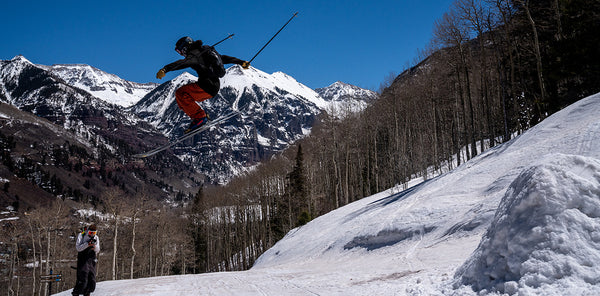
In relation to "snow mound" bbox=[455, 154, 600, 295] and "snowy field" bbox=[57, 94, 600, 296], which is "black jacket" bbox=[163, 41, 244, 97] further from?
"snow mound" bbox=[455, 154, 600, 295]

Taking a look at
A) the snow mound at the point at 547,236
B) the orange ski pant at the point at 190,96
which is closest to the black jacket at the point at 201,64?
the orange ski pant at the point at 190,96

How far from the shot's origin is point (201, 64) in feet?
23.8

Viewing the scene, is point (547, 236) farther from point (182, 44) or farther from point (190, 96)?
point (190, 96)

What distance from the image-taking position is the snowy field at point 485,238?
3.68m

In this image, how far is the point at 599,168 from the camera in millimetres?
4125

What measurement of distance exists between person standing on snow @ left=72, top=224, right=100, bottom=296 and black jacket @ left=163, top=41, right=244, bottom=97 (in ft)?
14.6

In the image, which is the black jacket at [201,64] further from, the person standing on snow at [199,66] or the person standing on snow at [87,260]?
the person standing on snow at [87,260]

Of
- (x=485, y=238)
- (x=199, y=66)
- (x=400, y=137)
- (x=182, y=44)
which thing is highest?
(x=400, y=137)

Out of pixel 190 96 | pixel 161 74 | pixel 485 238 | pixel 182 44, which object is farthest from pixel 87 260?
pixel 485 238

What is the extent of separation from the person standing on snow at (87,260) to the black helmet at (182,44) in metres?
4.74

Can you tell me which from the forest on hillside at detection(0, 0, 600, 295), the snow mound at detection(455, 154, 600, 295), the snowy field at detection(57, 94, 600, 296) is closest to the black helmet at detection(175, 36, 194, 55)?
the snowy field at detection(57, 94, 600, 296)

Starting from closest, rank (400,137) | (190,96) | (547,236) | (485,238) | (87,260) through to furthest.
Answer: (547,236) < (485,238) < (190,96) < (87,260) < (400,137)

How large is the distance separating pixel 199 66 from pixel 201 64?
0.08m

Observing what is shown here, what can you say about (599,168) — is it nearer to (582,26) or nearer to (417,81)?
(582,26)
